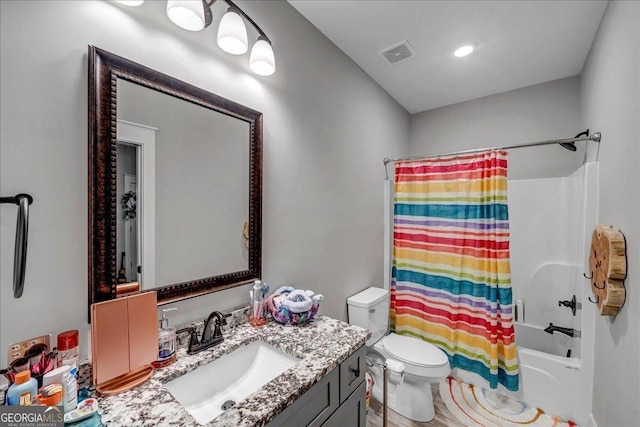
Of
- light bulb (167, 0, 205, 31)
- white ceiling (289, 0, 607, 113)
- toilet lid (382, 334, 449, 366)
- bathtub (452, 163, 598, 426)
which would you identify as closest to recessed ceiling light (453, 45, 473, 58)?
white ceiling (289, 0, 607, 113)

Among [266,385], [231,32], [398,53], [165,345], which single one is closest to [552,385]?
[266,385]

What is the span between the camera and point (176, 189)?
1.11m

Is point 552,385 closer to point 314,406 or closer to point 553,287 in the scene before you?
point 553,287

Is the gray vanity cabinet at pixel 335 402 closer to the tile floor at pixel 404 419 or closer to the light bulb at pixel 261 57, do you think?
the tile floor at pixel 404 419

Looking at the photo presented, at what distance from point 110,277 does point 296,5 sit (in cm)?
171

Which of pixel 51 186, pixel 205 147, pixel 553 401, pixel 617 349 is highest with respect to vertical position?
pixel 205 147

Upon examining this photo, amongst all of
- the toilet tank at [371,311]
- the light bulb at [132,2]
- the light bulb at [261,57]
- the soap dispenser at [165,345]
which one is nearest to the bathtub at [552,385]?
the toilet tank at [371,311]

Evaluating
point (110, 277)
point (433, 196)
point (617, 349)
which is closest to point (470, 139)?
point (433, 196)

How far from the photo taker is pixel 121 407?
29.8 inches

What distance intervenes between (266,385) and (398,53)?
2.25m

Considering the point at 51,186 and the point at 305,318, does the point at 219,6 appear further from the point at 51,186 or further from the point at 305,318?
the point at 305,318

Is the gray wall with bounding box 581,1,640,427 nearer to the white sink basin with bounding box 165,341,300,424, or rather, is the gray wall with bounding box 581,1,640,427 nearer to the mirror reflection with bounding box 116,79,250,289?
the white sink basin with bounding box 165,341,300,424

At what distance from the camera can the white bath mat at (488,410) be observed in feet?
5.93

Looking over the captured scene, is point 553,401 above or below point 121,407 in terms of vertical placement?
below
